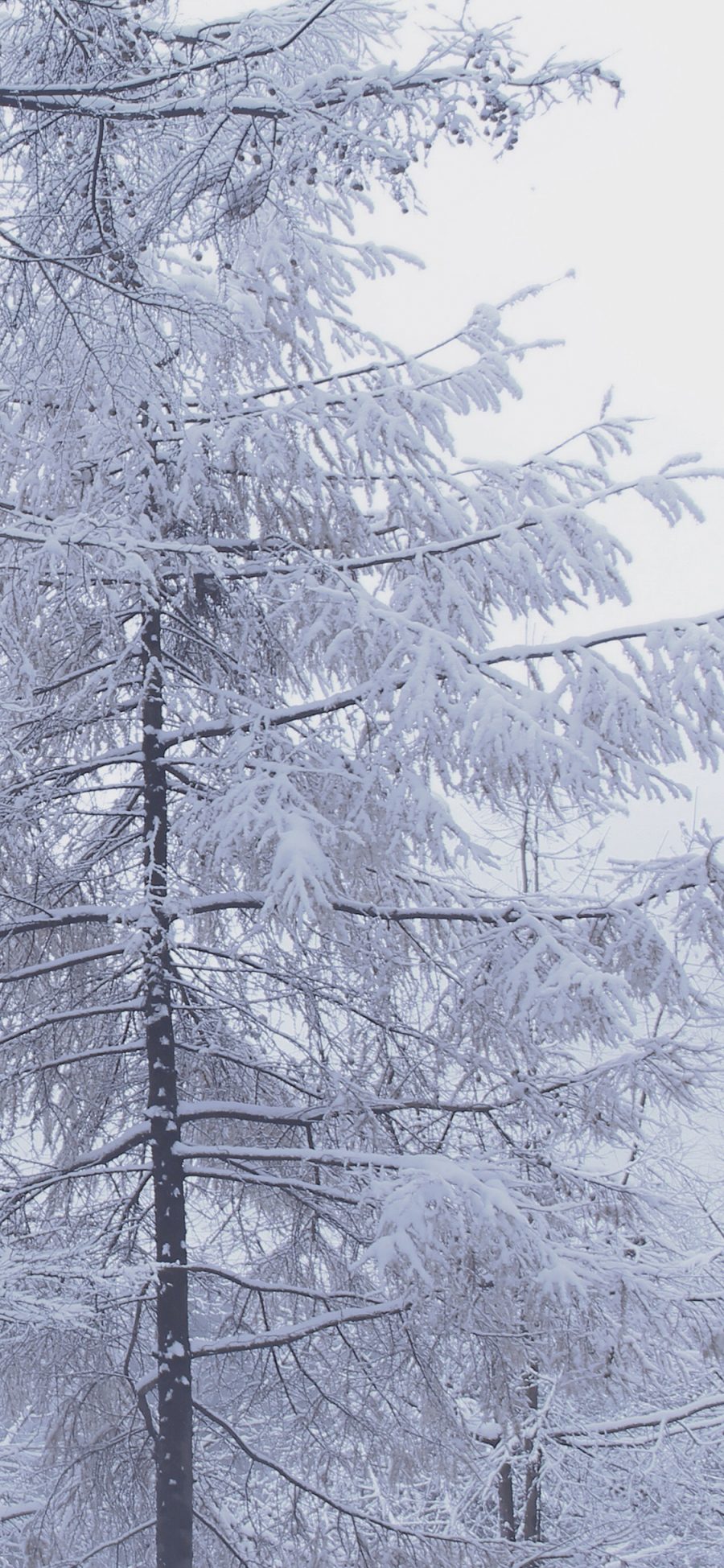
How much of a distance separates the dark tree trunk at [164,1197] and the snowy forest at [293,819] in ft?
0.07

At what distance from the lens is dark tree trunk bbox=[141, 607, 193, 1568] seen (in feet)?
15.8

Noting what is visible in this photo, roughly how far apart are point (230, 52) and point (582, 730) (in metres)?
2.52

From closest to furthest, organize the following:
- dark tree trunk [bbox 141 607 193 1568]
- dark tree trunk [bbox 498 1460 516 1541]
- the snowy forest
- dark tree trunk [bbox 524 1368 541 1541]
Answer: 1. the snowy forest
2. dark tree trunk [bbox 141 607 193 1568]
3. dark tree trunk [bbox 524 1368 541 1541]
4. dark tree trunk [bbox 498 1460 516 1541]

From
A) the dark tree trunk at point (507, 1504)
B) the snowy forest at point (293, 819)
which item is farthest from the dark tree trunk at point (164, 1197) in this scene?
the dark tree trunk at point (507, 1504)

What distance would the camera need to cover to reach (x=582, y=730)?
162 inches

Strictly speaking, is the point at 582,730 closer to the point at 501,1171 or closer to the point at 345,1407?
the point at 501,1171

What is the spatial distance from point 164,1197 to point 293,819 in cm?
223

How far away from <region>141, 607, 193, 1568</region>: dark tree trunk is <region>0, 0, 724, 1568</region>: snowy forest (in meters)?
0.02

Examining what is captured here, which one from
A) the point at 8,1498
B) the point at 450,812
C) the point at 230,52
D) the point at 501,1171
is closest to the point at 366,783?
the point at 450,812

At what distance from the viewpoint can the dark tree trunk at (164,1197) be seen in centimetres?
483

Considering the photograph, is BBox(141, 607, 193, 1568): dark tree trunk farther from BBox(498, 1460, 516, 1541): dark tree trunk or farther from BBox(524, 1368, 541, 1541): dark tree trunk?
BBox(498, 1460, 516, 1541): dark tree trunk

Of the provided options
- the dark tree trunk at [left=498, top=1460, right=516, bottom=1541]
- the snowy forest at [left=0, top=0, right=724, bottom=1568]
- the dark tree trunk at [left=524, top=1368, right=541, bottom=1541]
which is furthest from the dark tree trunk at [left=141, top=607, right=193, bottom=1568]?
the dark tree trunk at [left=498, top=1460, right=516, bottom=1541]

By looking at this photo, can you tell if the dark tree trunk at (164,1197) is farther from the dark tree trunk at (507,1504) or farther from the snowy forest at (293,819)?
the dark tree trunk at (507,1504)

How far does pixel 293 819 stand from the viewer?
3.88 meters
